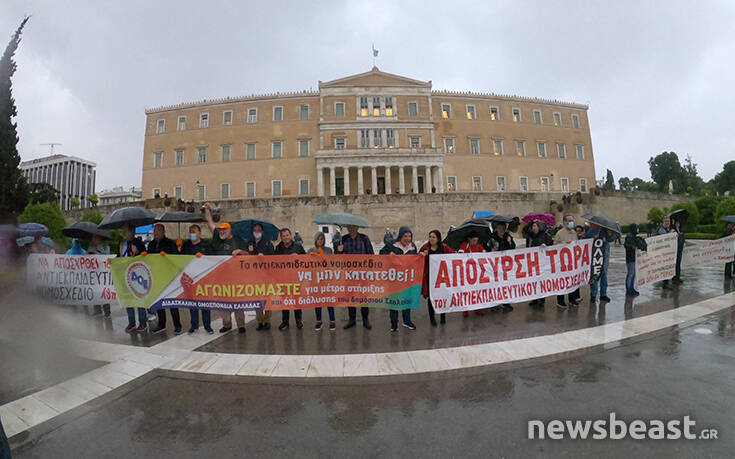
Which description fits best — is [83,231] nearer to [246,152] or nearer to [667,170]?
[246,152]

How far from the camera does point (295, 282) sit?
608 cm

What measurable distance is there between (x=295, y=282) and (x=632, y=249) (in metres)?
7.82

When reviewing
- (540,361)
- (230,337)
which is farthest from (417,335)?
(230,337)

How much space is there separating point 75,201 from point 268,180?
58115 mm

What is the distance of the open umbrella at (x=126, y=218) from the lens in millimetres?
6324

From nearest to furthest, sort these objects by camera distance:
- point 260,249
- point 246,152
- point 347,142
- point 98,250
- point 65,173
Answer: point 260,249 < point 98,250 < point 347,142 < point 246,152 < point 65,173

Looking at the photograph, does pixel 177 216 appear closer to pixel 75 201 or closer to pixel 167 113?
pixel 167 113

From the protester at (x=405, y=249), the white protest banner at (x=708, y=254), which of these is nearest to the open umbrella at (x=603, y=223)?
the protester at (x=405, y=249)

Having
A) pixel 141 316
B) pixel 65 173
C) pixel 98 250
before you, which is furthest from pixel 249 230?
pixel 65 173

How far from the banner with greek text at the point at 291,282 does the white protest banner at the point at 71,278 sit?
156cm

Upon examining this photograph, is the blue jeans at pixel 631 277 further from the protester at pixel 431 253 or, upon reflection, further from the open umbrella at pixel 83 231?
the open umbrella at pixel 83 231

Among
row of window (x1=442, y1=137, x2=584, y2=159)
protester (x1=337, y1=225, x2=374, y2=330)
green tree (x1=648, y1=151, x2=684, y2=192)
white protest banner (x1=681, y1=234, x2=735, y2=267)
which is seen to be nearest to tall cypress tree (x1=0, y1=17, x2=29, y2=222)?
protester (x1=337, y1=225, x2=374, y2=330)

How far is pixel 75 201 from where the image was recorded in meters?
72.0

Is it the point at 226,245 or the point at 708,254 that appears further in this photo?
the point at 708,254
